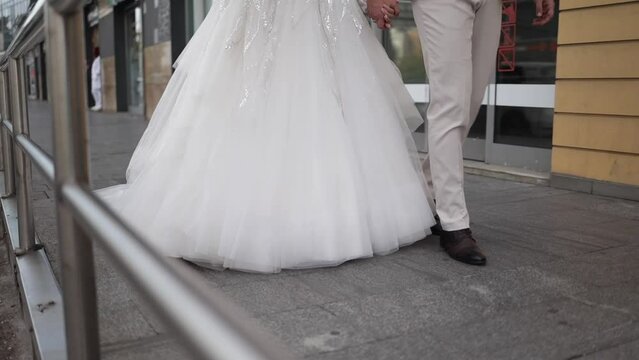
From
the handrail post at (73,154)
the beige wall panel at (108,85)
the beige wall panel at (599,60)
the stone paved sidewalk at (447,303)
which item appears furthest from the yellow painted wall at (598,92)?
the beige wall panel at (108,85)

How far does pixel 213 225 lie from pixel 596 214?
86.8 inches

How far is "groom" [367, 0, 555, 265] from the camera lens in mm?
2547

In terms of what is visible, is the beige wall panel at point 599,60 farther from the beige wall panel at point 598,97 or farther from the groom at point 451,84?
the groom at point 451,84

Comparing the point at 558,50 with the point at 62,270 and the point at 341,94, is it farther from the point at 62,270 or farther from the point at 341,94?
the point at 62,270

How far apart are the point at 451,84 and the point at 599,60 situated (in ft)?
6.38

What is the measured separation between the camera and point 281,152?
260 cm

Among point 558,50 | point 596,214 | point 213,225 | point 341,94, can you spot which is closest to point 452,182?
point 341,94

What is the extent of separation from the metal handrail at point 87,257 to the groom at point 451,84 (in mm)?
1490

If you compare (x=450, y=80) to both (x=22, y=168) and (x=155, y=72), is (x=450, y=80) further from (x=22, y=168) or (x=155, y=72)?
(x=155, y=72)

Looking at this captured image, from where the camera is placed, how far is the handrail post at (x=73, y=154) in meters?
1.09

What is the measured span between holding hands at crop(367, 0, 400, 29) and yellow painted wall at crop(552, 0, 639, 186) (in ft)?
6.40

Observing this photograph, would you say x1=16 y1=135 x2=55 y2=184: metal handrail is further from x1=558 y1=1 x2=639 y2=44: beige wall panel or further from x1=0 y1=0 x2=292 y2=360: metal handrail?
x1=558 y1=1 x2=639 y2=44: beige wall panel

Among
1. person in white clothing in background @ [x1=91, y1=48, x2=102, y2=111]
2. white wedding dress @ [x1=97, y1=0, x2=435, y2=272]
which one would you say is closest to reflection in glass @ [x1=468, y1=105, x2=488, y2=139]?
white wedding dress @ [x1=97, y1=0, x2=435, y2=272]

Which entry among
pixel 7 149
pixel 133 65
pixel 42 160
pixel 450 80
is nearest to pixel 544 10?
pixel 450 80
